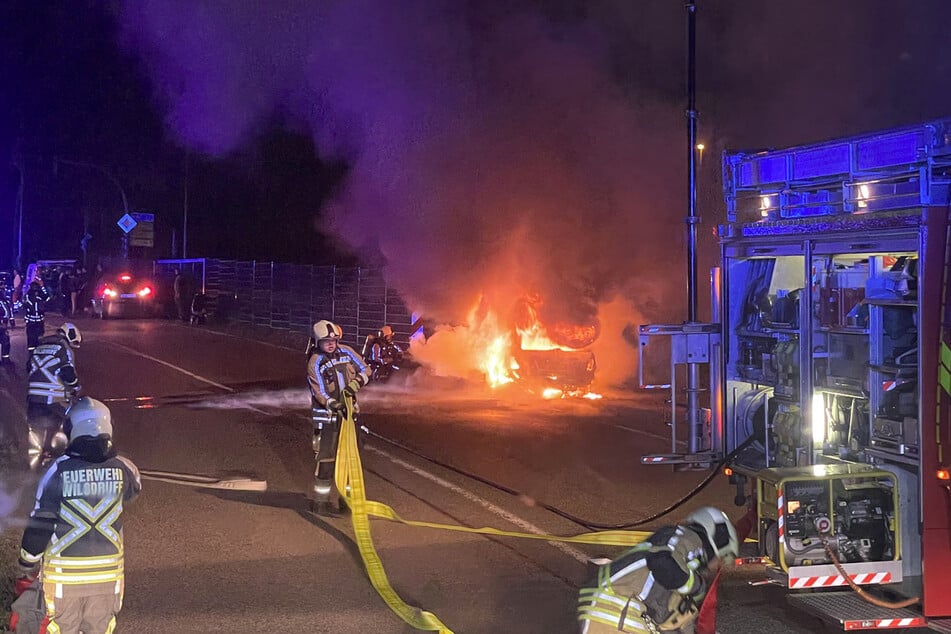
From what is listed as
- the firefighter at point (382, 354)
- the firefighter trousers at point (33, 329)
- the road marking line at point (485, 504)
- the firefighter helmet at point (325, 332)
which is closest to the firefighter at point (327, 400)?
the firefighter helmet at point (325, 332)

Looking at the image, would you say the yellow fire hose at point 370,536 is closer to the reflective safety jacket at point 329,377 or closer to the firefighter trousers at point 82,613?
the reflective safety jacket at point 329,377

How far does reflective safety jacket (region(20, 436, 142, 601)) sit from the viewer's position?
3.99 meters

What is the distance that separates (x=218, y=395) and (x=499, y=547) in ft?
30.3

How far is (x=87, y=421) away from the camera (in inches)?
161

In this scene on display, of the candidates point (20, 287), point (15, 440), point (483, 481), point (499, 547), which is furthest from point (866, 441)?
point (20, 287)

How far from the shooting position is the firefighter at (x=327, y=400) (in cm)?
820

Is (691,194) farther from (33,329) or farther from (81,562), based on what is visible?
(33,329)

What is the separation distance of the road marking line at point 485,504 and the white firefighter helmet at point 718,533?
3240 mm

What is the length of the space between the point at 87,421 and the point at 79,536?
0.47m

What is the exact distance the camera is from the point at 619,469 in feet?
33.1

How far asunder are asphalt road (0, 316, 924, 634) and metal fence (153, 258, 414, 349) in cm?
643

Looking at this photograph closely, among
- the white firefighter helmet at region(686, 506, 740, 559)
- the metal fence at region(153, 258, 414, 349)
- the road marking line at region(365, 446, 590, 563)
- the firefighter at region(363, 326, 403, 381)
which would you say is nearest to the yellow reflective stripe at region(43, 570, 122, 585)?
the white firefighter helmet at region(686, 506, 740, 559)

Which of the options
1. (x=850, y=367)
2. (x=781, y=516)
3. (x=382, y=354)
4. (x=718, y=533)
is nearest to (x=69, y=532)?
(x=718, y=533)

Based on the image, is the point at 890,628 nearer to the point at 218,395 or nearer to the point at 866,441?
the point at 866,441
